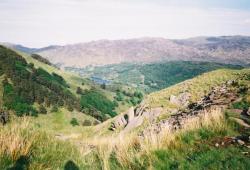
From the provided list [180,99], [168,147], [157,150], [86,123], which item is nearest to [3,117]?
[157,150]

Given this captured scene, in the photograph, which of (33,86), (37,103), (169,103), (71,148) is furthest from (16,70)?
(71,148)

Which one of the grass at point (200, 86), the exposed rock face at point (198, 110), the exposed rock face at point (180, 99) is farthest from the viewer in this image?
the grass at point (200, 86)

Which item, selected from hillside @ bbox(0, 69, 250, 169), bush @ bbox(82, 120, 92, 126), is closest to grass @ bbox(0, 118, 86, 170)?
hillside @ bbox(0, 69, 250, 169)

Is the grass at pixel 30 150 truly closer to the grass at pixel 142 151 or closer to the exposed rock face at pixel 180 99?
the grass at pixel 142 151

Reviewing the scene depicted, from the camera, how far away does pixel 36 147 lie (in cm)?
852

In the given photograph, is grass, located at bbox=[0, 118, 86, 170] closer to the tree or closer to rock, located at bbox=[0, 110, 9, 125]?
rock, located at bbox=[0, 110, 9, 125]

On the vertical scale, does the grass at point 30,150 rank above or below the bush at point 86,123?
above

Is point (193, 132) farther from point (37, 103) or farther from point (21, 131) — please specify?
point (37, 103)

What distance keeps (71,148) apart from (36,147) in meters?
1.59

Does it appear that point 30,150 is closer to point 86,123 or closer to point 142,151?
point 142,151

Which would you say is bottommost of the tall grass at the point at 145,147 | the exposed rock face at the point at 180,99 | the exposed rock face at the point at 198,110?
the exposed rock face at the point at 180,99

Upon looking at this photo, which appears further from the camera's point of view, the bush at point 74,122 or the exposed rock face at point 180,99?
the bush at point 74,122

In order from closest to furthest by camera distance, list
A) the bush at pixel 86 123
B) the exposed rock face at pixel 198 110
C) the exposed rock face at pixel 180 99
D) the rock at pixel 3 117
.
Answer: the rock at pixel 3 117 → the exposed rock face at pixel 198 110 → the exposed rock face at pixel 180 99 → the bush at pixel 86 123

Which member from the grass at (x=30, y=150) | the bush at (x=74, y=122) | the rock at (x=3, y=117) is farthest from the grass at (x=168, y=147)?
the bush at (x=74, y=122)
